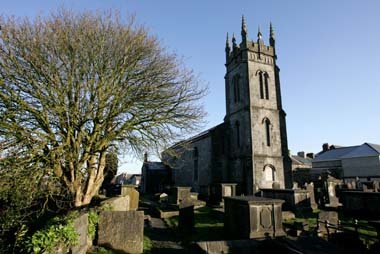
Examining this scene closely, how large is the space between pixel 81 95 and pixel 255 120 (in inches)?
728

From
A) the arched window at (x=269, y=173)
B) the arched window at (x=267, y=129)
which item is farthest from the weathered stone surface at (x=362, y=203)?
the arched window at (x=267, y=129)

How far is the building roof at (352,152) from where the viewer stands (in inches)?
1465

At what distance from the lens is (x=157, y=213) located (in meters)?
14.1

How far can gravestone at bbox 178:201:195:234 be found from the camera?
1043 centimetres

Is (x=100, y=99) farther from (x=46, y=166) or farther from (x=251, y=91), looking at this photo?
(x=251, y=91)

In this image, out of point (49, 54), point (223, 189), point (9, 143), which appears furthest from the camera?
point (223, 189)

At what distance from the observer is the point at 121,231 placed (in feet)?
24.5

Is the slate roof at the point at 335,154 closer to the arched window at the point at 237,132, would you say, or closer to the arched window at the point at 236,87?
the arched window at the point at 237,132

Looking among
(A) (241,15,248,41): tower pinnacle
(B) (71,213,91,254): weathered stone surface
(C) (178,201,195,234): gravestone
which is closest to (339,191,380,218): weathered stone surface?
(C) (178,201,195,234): gravestone

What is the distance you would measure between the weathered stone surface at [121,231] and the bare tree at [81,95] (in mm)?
2076

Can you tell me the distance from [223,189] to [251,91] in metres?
11.3

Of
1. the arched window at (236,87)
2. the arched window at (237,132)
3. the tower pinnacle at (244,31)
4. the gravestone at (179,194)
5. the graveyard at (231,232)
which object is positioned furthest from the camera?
the arched window at (236,87)

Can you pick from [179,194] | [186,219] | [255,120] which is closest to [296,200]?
[179,194]

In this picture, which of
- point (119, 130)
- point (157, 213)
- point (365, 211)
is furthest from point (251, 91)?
point (119, 130)
